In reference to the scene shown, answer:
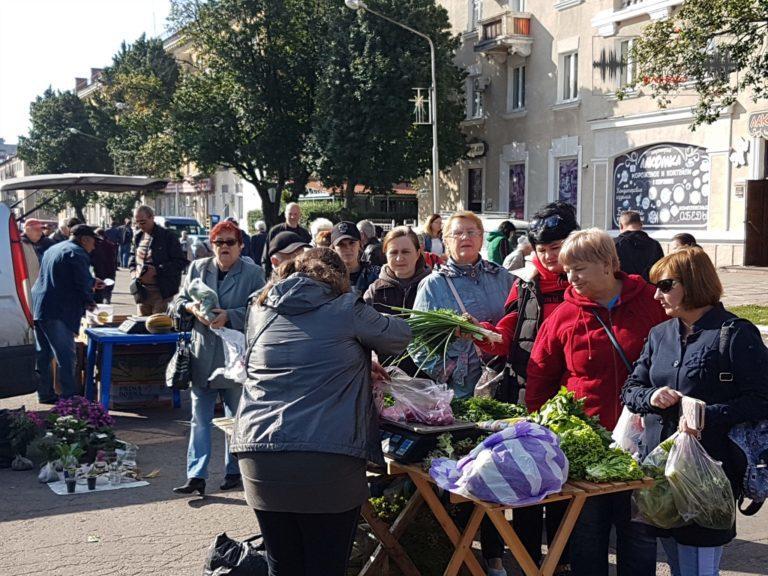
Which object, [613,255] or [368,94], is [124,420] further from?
[368,94]

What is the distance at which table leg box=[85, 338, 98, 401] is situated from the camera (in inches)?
350

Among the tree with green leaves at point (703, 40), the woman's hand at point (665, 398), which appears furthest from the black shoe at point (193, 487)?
the tree with green leaves at point (703, 40)

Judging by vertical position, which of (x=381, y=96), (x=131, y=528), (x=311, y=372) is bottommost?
(x=131, y=528)

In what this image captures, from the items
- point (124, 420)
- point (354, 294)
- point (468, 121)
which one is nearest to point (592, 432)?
point (354, 294)

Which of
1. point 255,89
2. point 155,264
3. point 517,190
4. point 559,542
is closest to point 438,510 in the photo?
point 559,542

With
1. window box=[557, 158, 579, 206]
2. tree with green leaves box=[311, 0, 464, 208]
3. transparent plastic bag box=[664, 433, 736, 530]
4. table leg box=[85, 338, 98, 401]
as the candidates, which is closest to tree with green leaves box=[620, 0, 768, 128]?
table leg box=[85, 338, 98, 401]

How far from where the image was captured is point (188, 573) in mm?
4844

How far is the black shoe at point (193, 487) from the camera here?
615 centimetres

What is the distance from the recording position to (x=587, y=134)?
28.1 m

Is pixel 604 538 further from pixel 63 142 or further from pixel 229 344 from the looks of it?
pixel 63 142

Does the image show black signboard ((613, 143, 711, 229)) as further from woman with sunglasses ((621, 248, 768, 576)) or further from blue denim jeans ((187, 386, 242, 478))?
woman with sunglasses ((621, 248, 768, 576))

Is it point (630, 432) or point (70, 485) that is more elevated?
point (630, 432)

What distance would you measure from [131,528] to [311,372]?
2994mm

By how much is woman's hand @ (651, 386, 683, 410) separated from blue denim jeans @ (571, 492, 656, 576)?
52 centimetres
